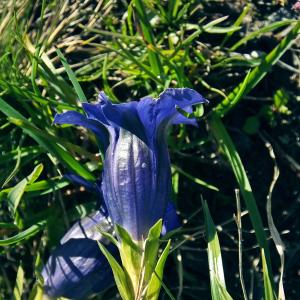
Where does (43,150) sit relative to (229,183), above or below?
above

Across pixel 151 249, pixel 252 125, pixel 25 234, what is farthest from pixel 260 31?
pixel 25 234

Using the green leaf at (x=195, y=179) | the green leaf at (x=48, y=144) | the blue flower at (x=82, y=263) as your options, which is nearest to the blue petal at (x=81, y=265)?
the blue flower at (x=82, y=263)

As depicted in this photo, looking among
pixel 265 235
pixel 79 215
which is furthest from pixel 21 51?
pixel 265 235

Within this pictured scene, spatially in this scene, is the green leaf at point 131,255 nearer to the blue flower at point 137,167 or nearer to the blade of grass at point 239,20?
the blue flower at point 137,167

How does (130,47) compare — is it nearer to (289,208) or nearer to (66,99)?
(66,99)

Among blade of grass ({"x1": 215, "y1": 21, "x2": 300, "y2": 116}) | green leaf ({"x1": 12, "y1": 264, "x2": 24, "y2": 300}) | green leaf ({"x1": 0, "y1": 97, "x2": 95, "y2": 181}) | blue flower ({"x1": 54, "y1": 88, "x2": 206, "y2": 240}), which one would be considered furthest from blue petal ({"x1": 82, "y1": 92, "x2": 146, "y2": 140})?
green leaf ({"x1": 12, "y1": 264, "x2": 24, "y2": 300})

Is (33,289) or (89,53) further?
(89,53)

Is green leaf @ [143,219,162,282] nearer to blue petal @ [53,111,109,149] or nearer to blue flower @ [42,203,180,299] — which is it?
blue flower @ [42,203,180,299]
